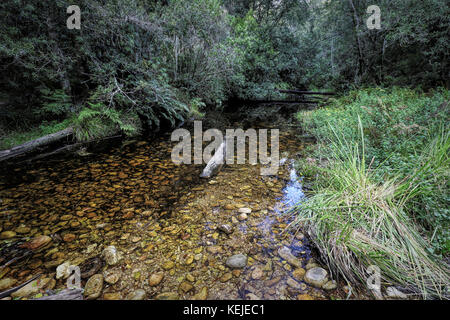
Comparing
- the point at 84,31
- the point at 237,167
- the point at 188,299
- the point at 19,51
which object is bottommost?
the point at 188,299

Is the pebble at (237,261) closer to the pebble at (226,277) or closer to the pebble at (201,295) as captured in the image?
the pebble at (226,277)

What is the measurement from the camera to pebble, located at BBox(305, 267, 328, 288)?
5.50 feet

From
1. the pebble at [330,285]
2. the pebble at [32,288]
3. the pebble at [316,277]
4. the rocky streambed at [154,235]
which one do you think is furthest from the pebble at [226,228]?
the pebble at [32,288]

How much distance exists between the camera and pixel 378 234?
192 cm

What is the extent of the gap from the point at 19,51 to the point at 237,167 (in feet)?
17.3

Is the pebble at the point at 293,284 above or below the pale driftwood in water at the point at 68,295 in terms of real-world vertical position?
below

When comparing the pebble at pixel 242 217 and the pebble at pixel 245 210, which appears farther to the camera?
the pebble at pixel 245 210

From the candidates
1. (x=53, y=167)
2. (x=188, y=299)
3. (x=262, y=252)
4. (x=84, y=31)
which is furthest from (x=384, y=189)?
→ (x=84, y=31)

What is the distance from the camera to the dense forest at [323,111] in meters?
1.86

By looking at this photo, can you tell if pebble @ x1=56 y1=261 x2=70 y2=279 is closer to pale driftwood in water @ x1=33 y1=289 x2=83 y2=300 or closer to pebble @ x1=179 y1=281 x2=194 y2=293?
pale driftwood in water @ x1=33 y1=289 x2=83 y2=300

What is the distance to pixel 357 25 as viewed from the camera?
9.89 m

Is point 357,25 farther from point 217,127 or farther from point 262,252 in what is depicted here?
point 262,252

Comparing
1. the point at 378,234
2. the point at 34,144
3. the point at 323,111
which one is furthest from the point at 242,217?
the point at 323,111

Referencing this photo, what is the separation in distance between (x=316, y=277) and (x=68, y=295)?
2080mm
